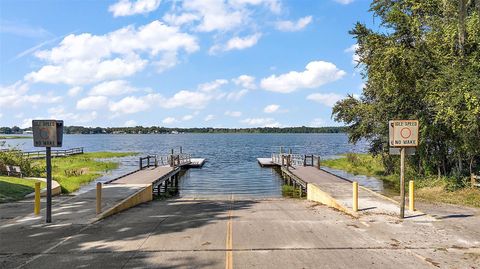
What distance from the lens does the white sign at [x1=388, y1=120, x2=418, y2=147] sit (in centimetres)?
1406

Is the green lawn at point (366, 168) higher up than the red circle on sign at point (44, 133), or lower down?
lower down

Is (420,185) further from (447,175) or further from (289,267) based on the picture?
(289,267)

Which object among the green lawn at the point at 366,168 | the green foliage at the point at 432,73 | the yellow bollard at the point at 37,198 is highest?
the green foliage at the point at 432,73

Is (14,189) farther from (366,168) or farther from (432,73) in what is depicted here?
(366,168)

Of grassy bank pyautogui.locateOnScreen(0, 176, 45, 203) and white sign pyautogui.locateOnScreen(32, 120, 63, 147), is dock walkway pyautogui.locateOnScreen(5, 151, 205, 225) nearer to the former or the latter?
white sign pyautogui.locateOnScreen(32, 120, 63, 147)

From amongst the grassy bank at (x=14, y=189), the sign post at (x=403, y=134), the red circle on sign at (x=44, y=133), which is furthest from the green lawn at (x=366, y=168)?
the red circle on sign at (x=44, y=133)

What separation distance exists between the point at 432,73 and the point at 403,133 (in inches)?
357

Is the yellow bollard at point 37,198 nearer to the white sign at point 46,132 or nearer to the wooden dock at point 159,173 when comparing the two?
the white sign at point 46,132

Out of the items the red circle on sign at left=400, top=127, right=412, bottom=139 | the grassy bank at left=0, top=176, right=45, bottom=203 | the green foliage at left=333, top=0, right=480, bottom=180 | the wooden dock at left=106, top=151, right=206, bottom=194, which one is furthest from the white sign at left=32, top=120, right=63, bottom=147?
the green foliage at left=333, top=0, right=480, bottom=180

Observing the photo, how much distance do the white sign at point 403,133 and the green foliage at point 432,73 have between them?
521 centimetres

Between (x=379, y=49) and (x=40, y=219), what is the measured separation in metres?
18.8

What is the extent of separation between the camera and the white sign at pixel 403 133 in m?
14.1

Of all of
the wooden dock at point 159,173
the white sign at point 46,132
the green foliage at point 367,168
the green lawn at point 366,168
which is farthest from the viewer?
the green foliage at point 367,168

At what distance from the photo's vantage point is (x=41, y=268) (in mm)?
9094
